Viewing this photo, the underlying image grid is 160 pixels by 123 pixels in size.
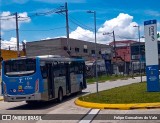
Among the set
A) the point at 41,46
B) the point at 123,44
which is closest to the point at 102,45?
the point at 41,46

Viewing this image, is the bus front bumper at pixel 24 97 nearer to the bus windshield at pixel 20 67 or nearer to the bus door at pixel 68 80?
the bus windshield at pixel 20 67

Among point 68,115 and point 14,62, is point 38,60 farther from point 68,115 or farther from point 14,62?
point 68,115

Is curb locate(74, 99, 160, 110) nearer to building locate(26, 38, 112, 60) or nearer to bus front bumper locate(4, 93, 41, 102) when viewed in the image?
bus front bumper locate(4, 93, 41, 102)

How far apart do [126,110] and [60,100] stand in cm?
641

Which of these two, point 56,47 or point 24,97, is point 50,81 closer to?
point 24,97

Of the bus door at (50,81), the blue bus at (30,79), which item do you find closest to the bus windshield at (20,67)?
the blue bus at (30,79)

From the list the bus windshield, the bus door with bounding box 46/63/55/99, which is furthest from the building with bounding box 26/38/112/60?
the bus windshield

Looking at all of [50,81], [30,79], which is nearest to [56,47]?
[50,81]

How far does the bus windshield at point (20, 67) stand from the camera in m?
19.0

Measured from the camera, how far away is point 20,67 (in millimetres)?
19188

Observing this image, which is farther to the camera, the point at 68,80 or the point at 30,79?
the point at 68,80

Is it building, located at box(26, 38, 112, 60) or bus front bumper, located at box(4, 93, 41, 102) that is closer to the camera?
bus front bumper, located at box(4, 93, 41, 102)

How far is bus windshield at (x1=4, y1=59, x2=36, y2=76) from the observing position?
18969mm

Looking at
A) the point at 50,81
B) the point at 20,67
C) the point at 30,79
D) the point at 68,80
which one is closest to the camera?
the point at 30,79
